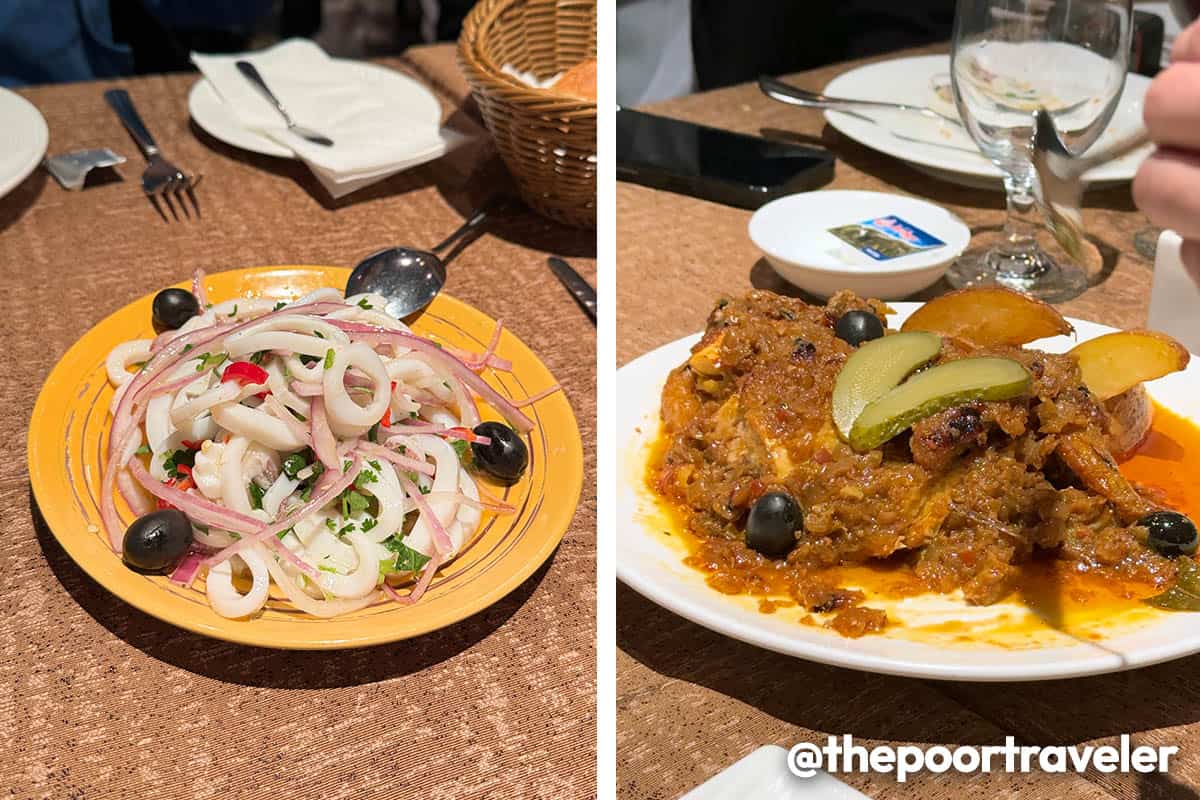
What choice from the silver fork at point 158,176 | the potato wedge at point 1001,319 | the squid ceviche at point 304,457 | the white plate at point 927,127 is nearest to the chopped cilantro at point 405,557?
the squid ceviche at point 304,457

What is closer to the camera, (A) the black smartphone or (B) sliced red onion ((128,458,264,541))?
(B) sliced red onion ((128,458,264,541))

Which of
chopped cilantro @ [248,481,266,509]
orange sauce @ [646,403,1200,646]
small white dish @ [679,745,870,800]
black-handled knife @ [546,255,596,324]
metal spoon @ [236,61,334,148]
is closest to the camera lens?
small white dish @ [679,745,870,800]

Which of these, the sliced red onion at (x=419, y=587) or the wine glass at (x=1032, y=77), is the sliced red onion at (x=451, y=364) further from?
the wine glass at (x=1032, y=77)

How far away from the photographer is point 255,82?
1.34 metres

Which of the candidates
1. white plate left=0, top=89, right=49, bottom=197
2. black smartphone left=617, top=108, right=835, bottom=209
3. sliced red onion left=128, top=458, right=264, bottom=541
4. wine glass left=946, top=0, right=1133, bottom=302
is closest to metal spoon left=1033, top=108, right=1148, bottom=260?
wine glass left=946, top=0, right=1133, bottom=302

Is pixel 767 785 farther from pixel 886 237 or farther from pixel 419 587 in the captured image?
pixel 886 237

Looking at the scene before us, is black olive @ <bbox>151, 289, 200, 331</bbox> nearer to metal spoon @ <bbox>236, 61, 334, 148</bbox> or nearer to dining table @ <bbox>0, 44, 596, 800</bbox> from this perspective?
dining table @ <bbox>0, 44, 596, 800</bbox>

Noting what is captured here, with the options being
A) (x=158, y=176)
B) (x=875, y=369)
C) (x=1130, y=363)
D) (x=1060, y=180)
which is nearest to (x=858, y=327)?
(x=875, y=369)

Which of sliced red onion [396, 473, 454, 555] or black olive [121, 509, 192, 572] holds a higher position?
black olive [121, 509, 192, 572]

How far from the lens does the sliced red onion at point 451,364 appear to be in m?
0.80

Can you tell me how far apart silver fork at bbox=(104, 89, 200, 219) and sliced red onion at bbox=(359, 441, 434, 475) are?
1.71ft

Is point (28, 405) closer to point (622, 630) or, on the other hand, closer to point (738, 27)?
point (622, 630)

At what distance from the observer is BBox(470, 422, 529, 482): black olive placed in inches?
30.0

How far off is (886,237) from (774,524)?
17.6 inches
